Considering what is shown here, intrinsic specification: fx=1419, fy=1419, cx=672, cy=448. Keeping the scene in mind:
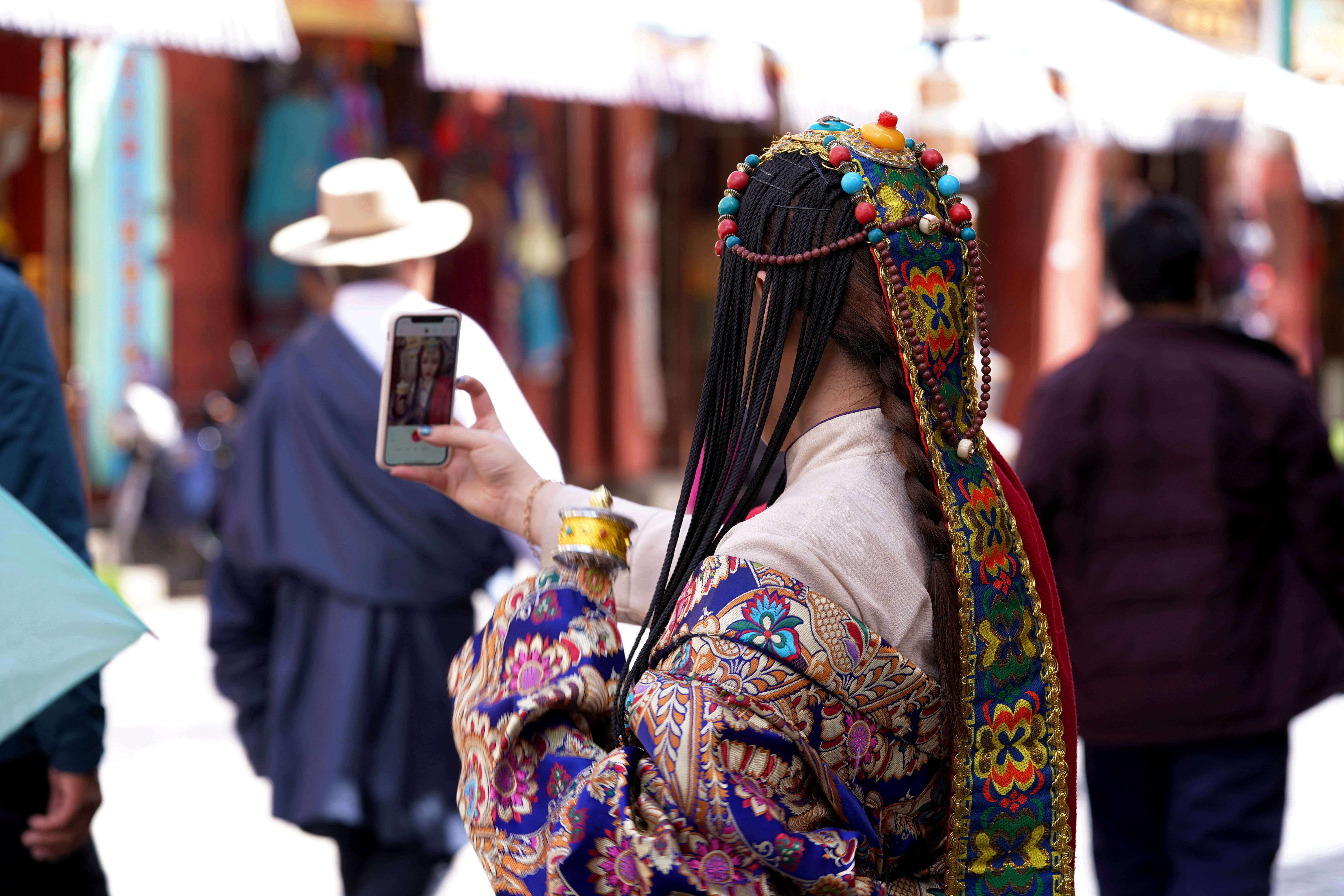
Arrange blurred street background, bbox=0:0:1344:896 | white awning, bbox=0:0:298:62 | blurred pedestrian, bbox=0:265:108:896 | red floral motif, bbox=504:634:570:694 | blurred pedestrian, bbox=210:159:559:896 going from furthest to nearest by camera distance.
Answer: blurred street background, bbox=0:0:1344:896, white awning, bbox=0:0:298:62, blurred pedestrian, bbox=210:159:559:896, blurred pedestrian, bbox=0:265:108:896, red floral motif, bbox=504:634:570:694

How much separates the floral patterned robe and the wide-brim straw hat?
81.1 inches

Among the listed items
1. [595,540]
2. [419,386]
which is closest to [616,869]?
[595,540]

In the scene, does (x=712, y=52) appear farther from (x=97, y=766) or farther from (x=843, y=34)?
(x=97, y=766)

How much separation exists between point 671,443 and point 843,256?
33.7 ft

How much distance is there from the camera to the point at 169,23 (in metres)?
5.04

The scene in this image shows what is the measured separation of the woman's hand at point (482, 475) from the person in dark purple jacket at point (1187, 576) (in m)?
1.90

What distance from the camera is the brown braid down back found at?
1481 mm

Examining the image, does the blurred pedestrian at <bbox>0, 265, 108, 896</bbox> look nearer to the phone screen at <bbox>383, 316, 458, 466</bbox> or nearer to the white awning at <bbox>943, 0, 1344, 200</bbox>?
the phone screen at <bbox>383, 316, 458, 466</bbox>

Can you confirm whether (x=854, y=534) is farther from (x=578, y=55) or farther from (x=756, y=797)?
(x=578, y=55)

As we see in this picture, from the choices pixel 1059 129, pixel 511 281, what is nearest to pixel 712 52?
pixel 1059 129

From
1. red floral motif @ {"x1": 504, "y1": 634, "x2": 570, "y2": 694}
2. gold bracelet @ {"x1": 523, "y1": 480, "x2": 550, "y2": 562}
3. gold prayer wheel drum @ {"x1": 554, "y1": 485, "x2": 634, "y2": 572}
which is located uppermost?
gold prayer wheel drum @ {"x1": 554, "y1": 485, "x2": 634, "y2": 572}

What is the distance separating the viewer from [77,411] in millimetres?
7598

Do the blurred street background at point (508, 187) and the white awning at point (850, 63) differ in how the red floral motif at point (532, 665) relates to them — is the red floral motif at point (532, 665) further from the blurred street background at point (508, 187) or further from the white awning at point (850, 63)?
the white awning at point (850, 63)

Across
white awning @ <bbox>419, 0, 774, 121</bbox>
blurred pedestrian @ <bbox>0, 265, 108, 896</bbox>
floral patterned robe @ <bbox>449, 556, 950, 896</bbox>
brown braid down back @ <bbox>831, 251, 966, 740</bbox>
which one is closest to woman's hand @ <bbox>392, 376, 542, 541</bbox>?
floral patterned robe @ <bbox>449, 556, 950, 896</bbox>
